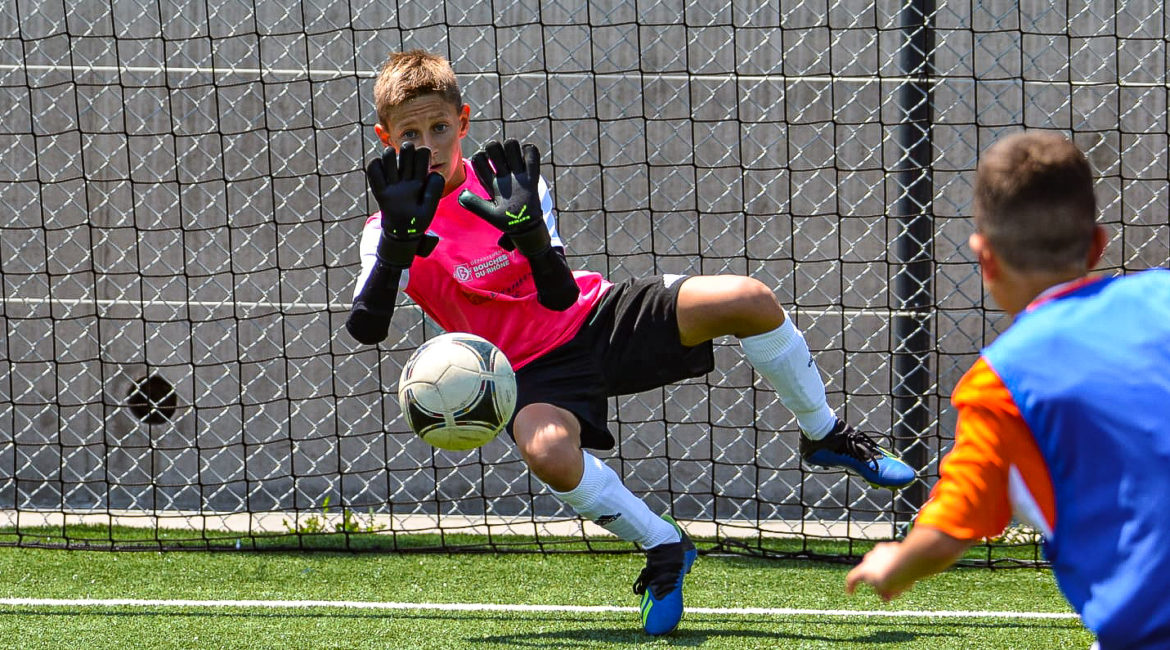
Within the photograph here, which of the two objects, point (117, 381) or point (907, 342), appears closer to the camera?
point (907, 342)

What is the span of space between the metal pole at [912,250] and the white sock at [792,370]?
3.08 feet

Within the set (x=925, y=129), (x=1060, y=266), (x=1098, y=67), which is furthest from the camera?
(x=1098, y=67)

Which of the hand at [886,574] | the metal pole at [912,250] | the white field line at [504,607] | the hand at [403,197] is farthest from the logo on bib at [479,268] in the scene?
the hand at [886,574]

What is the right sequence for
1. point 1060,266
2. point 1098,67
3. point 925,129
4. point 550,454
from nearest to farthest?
point 1060,266 → point 550,454 → point 925,129 → point 1098,67

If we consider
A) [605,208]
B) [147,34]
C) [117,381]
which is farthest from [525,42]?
[117,381]

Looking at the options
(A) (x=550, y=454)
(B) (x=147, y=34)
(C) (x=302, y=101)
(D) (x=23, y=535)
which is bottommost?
(D) (x=23, y=535)

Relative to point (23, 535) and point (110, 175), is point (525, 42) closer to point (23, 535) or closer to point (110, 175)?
point (110, 175)

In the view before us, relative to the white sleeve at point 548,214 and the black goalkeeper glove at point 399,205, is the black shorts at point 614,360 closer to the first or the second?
the white sleeve at point 548,214

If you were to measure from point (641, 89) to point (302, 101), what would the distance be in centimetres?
131

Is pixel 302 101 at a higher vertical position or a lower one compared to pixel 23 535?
higher

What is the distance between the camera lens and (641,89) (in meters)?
4.27

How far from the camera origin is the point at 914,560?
1.41 meters

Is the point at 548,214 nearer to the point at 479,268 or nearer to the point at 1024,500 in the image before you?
the point at 479,268

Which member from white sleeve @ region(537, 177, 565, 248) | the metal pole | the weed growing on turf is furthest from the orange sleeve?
the weed growing on turf
